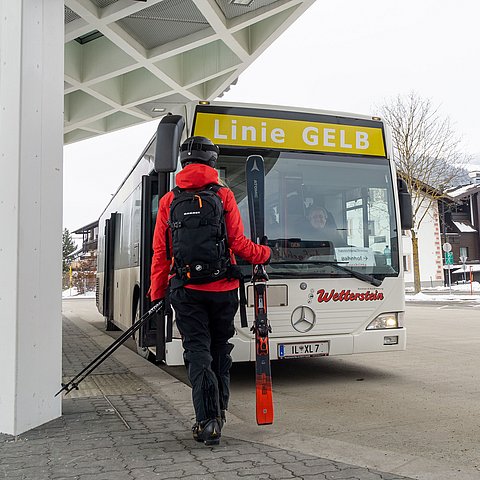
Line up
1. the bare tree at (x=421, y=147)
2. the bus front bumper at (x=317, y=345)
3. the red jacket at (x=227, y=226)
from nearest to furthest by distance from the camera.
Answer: the red jacket at (x=227, y=226) → the bus front bumper at (x=317, y=345) → the bare tree at (x=421, y=147)

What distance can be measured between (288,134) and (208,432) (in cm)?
384

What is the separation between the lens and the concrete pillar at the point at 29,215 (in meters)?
4.04

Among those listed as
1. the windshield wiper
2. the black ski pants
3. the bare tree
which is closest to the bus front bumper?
the windshield wiper

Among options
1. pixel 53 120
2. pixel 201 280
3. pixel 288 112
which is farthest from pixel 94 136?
pixel 201 280

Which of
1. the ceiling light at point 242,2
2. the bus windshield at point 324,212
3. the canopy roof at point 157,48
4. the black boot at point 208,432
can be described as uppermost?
the ceiling light at point 242,2

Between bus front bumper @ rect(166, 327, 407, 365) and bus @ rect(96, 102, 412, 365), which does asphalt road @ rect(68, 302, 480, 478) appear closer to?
bus front bumper @ rect(166, 327, 407, 365)

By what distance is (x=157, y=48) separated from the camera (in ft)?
42.8

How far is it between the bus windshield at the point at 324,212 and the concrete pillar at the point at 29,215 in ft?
7.30

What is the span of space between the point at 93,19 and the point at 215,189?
8430 millimetres

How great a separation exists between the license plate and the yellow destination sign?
220cm

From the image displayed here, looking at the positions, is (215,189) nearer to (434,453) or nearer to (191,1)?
(434,453)

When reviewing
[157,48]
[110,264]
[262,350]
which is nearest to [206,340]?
[262,350]

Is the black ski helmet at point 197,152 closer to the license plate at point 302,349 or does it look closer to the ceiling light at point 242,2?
the license plate at point 302,349

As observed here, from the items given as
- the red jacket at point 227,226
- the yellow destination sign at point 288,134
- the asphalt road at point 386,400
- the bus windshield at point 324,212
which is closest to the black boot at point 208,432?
the asphalt road at point 386,400
